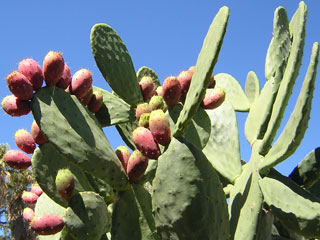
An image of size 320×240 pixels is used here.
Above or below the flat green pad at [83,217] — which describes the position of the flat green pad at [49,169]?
above

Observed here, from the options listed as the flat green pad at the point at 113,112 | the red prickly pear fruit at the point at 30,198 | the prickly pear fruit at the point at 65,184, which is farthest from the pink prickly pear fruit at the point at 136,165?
the red prickly pear fruit at the point at 30,198

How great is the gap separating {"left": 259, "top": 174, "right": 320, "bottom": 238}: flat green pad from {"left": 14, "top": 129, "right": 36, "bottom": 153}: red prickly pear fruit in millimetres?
1134

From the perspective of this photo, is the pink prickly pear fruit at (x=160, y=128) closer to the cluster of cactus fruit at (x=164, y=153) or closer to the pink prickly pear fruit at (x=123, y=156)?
the cluster of cactus fruit at (x=164, y=153)

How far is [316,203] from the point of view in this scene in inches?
80.4

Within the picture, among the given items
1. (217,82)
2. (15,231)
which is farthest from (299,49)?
(15,231)

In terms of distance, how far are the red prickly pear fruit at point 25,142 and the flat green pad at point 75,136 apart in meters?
0.29

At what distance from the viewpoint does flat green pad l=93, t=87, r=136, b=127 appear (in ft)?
8.57

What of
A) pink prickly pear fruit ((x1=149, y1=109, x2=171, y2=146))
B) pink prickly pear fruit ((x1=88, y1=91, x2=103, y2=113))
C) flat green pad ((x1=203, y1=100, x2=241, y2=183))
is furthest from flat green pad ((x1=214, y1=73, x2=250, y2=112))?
pink prickly pear fruit ((x1=149, y1=109, x2=171, y2=146))

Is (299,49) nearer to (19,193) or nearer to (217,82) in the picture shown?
(217,82)

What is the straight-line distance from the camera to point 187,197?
5.59 feet

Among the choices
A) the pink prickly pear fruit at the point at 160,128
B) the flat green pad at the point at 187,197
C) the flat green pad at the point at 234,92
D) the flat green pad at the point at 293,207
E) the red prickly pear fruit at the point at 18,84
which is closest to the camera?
the flat green pad at the point at 187,197

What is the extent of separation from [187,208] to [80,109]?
2.59 feet

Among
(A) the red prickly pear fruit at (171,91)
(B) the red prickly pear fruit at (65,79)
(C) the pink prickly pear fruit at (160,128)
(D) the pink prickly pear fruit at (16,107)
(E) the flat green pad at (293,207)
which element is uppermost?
(B) the red prickly pear fruit at (65,79)

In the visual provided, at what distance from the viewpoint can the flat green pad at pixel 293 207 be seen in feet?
6.55
